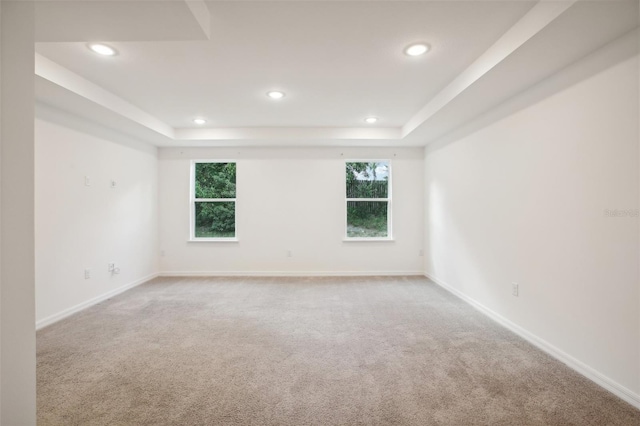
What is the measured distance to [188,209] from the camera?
227 inches

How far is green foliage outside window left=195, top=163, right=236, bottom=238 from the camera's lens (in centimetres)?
588

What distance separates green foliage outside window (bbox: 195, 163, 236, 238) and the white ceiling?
1.43 meters

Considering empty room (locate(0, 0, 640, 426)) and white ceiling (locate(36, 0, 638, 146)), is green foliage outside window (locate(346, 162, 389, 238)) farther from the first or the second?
white ceiling (locate(36, 0, 638, 146))

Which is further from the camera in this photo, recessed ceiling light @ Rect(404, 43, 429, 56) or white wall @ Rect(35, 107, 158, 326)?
white wall @ Rect(35, 107, 158, 326)

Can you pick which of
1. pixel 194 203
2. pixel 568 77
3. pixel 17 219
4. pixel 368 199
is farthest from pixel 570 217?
pixel 194 203

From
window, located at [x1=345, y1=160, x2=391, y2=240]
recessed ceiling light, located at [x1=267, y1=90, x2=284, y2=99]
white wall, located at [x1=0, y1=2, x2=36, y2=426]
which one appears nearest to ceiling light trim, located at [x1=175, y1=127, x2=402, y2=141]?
window, located at [x1=345, y1=160, x2=391, y2=240]

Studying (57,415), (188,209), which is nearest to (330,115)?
(188,209)

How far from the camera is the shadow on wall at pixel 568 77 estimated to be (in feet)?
6.62

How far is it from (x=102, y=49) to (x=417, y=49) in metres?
2.52

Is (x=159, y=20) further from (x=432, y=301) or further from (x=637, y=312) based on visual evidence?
(x=432, y=301)

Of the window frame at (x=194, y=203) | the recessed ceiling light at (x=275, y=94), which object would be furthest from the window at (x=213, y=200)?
the recessed ceiling light at (x=275, y=94)

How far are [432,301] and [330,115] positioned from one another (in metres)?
2.86

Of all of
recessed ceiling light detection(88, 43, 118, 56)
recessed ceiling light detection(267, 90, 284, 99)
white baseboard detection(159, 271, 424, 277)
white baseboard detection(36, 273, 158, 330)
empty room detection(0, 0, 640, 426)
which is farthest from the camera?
white baseboard detection(159, 271, 424, 277)

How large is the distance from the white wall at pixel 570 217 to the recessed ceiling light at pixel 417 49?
1.11m
